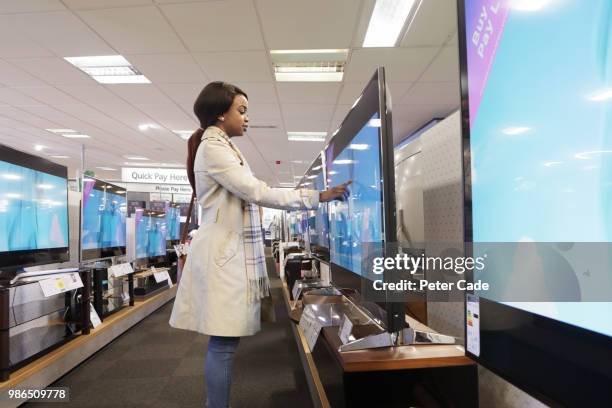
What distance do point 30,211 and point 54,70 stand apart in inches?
118

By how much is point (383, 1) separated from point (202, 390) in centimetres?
324

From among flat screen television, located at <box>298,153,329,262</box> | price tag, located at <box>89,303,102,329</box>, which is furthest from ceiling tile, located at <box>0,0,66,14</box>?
flat screen television, located at <box>298,153,329,262</box>

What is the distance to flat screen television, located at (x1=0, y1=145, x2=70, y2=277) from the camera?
179cm

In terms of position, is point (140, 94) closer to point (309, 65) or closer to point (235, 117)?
point (309, 65)

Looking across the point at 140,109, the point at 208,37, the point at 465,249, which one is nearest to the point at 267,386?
the point at 465,249

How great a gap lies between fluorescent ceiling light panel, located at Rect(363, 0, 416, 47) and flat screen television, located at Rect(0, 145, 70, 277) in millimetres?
2778

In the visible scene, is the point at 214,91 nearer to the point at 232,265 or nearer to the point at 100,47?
the point at 232,265

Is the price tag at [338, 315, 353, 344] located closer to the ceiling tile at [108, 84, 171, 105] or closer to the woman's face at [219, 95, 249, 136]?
the woman's face at [219, 95, 249, 136]

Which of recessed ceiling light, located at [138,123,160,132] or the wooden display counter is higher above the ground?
recessed ceiling light, located at [138,123,160,132]

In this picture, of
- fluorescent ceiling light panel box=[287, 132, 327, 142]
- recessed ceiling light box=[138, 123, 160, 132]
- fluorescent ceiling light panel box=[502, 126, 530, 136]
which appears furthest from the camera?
fluorescent ceiling light panel box=[287, 132, 327, 142]

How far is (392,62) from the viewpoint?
377 centimetres

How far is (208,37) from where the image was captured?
3.26 m

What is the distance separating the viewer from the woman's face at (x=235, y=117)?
141 centimetres

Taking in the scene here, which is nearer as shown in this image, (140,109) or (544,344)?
(544,344)
